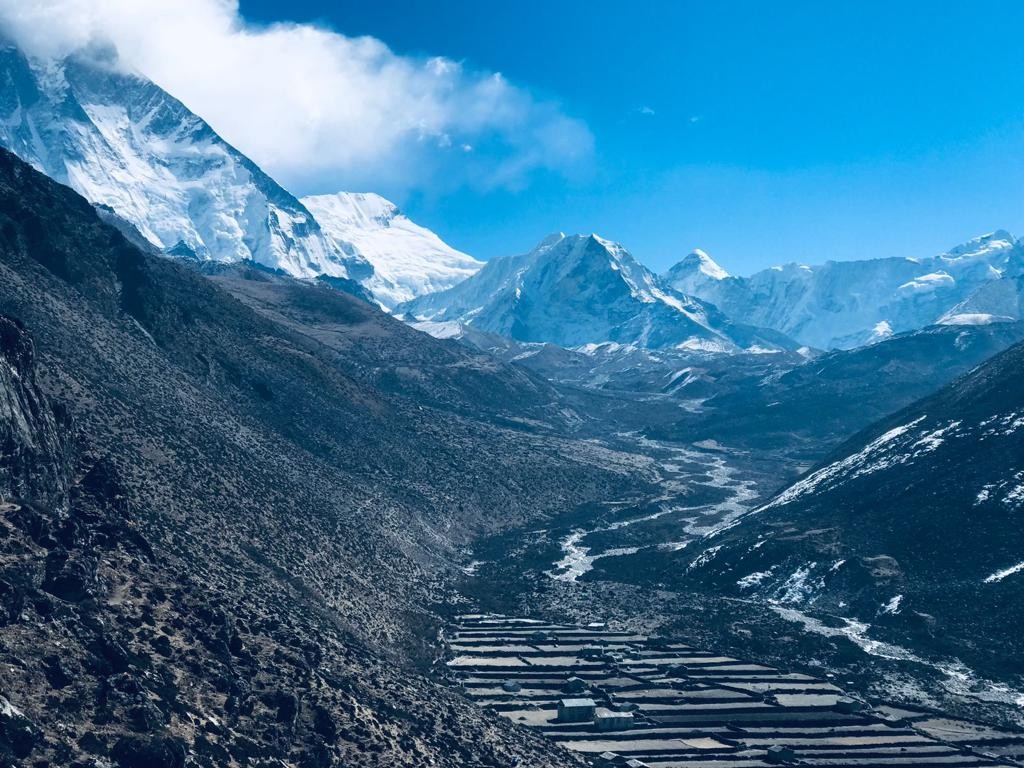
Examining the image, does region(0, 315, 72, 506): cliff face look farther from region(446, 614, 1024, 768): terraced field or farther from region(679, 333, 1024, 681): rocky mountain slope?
region(679, 333, 1024, 681): rocky mountain slope

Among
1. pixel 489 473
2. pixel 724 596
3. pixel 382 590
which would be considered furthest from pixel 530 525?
pixel 382 590

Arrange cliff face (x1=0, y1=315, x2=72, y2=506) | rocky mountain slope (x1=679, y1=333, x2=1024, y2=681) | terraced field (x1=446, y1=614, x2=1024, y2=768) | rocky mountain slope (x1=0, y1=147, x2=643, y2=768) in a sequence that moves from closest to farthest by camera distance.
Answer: rocky mountain slope (x1=0, y1=147, x2=643, y2=768)
cliff face (x1=0, y1=315, x2=72, y2=506)
terraced field (x1=446, y1=614, x2=1024, y2=768)
rocky mountain slope (x1=679, y1=333, x2=1024, y2=681)

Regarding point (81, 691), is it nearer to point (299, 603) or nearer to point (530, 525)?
point (299, 603)

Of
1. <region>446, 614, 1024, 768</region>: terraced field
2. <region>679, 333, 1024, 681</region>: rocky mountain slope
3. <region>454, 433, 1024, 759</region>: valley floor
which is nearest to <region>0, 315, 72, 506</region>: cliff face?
<region>446, 614, 1024, 768</region>: terraced field

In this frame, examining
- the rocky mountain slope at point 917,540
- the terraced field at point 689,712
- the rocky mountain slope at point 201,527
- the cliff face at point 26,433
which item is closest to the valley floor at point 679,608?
the rocky mountain slope at point 917,540

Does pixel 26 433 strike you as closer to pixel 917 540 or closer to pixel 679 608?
pixel 679 608

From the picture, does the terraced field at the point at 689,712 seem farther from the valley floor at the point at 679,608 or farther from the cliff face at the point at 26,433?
the cliff face at the point at 26,433
